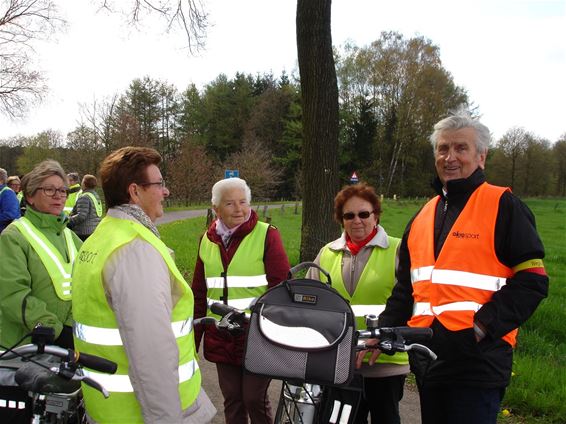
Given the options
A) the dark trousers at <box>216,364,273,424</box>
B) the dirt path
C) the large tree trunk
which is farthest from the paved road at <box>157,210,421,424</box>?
the large tree trunk

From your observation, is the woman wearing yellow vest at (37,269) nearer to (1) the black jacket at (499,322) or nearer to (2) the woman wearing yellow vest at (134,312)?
(2) the woman wearing yellow vest at (134,312)

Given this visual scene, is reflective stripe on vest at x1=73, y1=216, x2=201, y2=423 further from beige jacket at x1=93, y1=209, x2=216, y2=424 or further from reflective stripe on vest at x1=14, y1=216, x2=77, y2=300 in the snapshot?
reflective stripe on vest at x1=14, y1=216, x2=77, y2=300

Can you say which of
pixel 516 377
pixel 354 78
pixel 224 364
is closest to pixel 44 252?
pixel 224 364

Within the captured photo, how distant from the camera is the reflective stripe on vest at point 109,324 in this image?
2.13 metres

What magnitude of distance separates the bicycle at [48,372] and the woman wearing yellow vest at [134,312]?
0.15 metres

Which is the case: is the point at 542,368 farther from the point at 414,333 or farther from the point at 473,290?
the point at 414,333

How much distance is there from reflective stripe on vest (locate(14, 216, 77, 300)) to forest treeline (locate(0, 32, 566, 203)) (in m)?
36.9

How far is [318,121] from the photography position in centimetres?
754

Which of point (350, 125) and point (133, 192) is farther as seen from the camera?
point (350, 125)

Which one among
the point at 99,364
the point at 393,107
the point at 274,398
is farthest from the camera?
the point at 393,107

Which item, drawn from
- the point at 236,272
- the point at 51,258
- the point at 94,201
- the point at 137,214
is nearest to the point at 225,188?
the point at 236,272

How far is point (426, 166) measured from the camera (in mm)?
55469

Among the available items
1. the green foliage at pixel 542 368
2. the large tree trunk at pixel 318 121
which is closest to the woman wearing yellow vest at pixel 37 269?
the green foliage at pixel 542 368

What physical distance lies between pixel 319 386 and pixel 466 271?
0.94m
